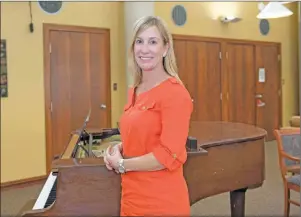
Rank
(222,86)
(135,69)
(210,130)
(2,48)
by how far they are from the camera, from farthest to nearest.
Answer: (222,86)
(2,48)
(210,130)
(135,69)

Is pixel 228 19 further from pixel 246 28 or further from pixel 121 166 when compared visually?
pixel 121 166

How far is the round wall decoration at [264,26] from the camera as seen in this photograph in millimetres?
7648

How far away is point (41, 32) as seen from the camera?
512 cm

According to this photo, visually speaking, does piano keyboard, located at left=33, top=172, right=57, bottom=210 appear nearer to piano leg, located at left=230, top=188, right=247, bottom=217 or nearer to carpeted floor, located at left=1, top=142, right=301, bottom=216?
piano leg, located at left=230, top=188, right=247, bottom=217

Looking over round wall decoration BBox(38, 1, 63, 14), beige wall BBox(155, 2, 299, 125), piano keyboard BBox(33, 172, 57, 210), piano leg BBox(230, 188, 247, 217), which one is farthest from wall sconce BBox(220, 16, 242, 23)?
piano keyboard BBox(33, 172, 57, 210)

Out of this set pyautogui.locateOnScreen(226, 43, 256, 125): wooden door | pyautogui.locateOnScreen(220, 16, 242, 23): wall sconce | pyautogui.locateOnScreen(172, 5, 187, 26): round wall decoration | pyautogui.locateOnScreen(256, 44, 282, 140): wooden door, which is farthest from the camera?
pyautogui.locateOnScreen(256, 44, 282, 140): wooden door

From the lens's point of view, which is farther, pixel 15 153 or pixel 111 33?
pixel 111 33

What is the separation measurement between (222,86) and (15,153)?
12.8ft

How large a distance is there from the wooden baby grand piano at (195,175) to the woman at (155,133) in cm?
27

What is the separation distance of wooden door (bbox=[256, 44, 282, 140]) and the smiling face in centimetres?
659

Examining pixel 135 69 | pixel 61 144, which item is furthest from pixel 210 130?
pixel 61 144

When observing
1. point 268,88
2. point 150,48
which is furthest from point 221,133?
point 268,88

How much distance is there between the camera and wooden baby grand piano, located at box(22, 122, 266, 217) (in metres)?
1.69

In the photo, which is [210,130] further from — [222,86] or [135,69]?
[222,86]
